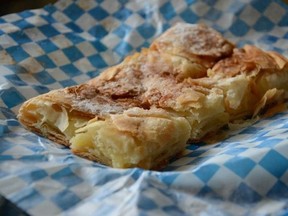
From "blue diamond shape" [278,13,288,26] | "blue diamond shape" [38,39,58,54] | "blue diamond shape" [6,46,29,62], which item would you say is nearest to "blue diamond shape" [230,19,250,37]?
"blue diamond shape" [278,13,288,26]

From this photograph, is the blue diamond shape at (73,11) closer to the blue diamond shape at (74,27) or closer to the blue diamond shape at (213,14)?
the blue diamond shape at (74,27)

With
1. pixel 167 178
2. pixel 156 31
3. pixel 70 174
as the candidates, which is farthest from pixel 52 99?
pixel 156 31

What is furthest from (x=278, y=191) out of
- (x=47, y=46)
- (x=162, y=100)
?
(x=47, y=46)

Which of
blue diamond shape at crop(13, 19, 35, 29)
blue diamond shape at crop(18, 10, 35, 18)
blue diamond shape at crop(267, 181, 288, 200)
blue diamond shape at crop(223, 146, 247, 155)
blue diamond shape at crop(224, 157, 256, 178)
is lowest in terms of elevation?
blue diamond shape at crop(267, 181, 288, 200)

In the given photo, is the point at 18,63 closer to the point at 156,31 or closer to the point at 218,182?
the point at 156,31

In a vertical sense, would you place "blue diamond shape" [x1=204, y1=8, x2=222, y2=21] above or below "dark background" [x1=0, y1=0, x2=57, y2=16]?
below

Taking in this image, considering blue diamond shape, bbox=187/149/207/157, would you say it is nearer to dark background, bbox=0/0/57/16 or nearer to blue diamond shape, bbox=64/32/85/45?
blue diamond shape, bbox=64/32/85/45

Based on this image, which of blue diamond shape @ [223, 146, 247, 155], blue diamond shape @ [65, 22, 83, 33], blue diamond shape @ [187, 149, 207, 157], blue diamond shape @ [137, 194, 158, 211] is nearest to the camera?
blue diamond shape @ [137, 194, 158, 211]
